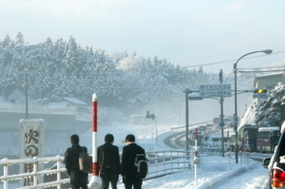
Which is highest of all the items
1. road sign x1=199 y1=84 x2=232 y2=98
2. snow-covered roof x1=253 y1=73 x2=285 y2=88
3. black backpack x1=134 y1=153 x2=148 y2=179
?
snow-covered roof x1=253 y1=73 x2=285 y2=88

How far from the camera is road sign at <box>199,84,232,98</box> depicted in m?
49.5

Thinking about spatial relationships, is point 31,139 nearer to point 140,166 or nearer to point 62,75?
point 140,166

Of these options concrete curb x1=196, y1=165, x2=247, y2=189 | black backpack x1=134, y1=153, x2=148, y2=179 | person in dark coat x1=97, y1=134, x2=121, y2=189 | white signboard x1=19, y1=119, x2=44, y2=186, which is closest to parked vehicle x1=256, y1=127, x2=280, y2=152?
concrete curb x1=196, y1=165, x2=247, y2=189

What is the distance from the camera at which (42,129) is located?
2116 cm

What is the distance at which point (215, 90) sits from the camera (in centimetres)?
5025

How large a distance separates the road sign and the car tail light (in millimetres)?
40924

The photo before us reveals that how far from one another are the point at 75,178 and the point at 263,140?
54.1m

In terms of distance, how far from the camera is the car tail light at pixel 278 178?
8.20 metres

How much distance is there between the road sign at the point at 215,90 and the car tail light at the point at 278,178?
4092 centimetres

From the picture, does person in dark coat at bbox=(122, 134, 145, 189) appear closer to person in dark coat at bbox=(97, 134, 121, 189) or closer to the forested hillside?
person in dark coat at bbox=(97, 134, 121, 189)

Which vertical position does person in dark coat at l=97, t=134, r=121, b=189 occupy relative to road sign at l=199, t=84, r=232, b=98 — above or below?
below

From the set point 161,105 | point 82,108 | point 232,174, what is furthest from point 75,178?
point 161,105

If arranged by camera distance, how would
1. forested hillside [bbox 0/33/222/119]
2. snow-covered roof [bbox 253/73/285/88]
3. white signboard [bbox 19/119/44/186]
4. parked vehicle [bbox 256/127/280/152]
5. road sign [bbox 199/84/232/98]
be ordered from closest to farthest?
white signboard [bbox 19/119/44/186], road sign [bbox 199/84/232/98], parked vehicle [bbox 256/127/280/152], snow-covered roof [bbox 253/73/285/88], forested hillside [bbox 0/33/222/119]

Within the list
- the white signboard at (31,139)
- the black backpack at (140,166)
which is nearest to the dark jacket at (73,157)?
the black backpack at (140,166)
